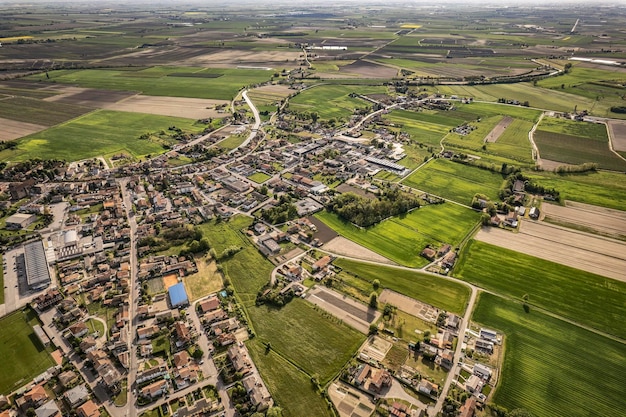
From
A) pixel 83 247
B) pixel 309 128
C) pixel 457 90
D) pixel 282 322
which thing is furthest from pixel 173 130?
pixel 457 90

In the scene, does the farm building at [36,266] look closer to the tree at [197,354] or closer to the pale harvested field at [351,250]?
the tree at [197,354]

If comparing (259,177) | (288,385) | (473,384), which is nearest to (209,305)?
(288,385)

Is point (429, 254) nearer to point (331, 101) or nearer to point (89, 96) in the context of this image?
point (331, 101)

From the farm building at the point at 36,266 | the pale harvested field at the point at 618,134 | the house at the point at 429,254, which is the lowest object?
the pale harvested field at the point at 618,134

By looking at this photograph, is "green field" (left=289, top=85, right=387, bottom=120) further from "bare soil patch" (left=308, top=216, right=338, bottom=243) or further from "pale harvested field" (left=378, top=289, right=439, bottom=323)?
"pale harvested field" (left=378, top=289, right=439, bottom=323)

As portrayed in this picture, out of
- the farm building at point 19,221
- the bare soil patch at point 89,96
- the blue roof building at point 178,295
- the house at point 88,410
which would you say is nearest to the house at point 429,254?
the blue roof building at point 178,295

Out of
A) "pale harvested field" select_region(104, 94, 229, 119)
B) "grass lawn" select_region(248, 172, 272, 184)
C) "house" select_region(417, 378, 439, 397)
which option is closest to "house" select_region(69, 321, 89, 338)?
"house" select_region(417, 378, 439, 397)
